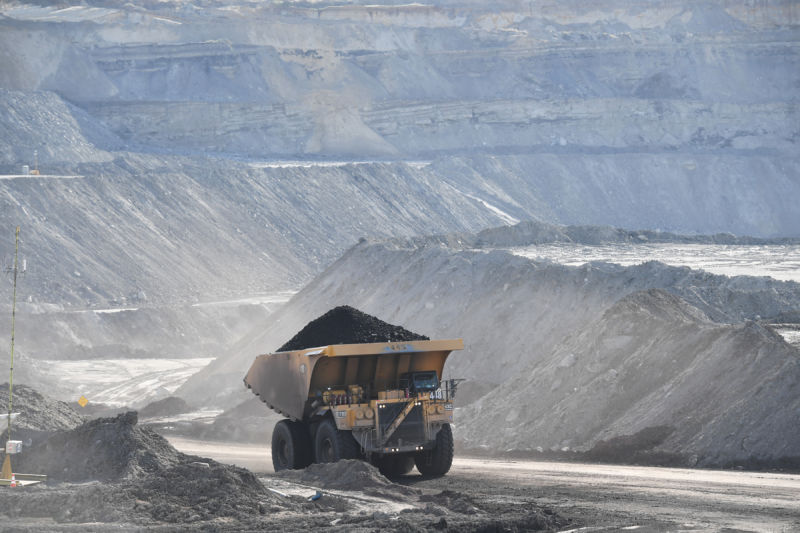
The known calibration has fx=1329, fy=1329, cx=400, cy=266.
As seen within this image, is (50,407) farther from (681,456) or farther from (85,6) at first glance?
(85,6)

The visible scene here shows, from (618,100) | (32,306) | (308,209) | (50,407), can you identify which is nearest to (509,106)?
(618,100)

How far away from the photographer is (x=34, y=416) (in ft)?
72.1

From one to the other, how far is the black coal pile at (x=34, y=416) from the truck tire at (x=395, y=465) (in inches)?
209

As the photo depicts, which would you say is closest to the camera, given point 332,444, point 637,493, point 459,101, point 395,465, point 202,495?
point 202,495

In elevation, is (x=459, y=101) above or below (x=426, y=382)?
→ above

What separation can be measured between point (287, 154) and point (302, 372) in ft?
208

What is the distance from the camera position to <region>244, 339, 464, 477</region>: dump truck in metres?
18.9

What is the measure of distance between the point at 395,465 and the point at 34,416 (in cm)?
629

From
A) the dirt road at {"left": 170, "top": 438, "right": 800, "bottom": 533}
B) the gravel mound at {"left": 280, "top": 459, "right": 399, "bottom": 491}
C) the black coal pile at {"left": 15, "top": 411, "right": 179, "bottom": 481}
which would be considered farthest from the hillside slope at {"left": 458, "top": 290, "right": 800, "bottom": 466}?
the black coal pile at {"left": 15, "top": 411, "right": 179, "bottom": 481}

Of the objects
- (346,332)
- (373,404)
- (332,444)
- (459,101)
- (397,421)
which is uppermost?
(459,101)

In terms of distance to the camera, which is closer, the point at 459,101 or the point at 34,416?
the point at 34,416

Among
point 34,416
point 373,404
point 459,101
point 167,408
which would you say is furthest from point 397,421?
point 459,101

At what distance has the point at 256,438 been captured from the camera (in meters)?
29.5

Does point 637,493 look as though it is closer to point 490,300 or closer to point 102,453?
point 102,453
